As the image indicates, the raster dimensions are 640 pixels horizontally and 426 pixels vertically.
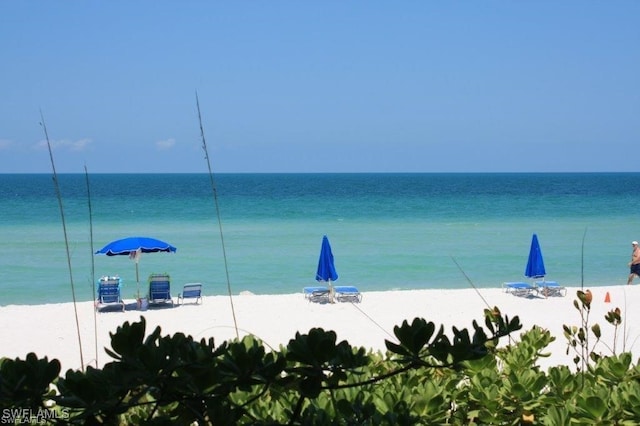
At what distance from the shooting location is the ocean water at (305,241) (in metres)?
16.0

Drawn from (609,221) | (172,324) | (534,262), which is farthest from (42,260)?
(609,221)

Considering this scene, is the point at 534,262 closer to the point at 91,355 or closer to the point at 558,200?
the point at 91,355

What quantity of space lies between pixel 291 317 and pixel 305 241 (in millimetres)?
14676

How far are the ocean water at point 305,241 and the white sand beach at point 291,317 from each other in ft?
3.98

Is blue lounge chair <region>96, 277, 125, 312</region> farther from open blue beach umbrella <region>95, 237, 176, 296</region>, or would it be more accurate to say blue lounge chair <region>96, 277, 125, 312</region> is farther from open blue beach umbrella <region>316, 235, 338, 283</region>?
open blue beach umbrella <region>316, 235, 338, 283</region>

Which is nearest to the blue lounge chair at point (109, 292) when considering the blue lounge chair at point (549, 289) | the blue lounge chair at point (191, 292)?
the blue lounge chair at point (191, 292)

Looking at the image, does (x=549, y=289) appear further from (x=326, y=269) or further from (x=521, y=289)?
(x=326, y=269)

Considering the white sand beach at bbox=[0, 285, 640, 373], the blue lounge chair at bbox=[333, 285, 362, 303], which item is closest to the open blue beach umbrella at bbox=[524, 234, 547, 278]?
the white sand beach at bbox=[0, 285, 640, 373]

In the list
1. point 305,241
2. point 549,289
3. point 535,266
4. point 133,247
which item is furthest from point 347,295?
point 305,241

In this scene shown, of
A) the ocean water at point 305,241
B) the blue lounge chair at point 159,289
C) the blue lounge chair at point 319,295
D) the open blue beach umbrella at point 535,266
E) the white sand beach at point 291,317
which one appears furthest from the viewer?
the ocean water at point 305,241

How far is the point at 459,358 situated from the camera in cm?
131

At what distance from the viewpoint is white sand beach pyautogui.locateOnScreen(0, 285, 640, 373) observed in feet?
29.9

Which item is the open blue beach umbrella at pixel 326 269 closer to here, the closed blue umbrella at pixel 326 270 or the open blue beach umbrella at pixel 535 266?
the closed blue umbrella at pixel 326 270

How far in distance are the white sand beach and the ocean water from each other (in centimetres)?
121
